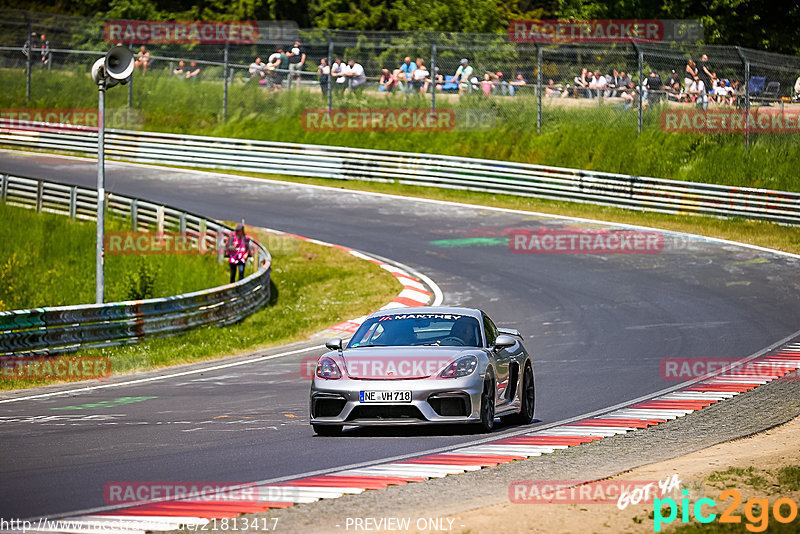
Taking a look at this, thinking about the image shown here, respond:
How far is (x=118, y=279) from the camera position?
76.8ft

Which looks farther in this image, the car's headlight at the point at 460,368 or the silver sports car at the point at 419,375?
the car's headlight at the point at 460,368

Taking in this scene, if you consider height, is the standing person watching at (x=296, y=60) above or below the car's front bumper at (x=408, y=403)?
above

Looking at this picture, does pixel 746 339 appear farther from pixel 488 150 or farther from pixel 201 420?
pixel 488 150

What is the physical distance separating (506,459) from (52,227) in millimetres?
20796

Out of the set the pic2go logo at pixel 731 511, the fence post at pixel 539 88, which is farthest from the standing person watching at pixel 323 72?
the pic2go logo at pixel 731 511

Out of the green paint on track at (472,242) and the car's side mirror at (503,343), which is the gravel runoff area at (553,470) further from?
the green paint on track at (472,242)

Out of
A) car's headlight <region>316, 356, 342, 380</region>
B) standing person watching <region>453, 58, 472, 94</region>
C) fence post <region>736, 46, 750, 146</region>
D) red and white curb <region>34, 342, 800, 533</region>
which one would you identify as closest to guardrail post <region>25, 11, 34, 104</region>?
standing person watching <region>453, 58, 472, 94</region>

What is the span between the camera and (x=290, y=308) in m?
23.0

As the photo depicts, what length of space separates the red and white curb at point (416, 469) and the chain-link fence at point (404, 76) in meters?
18.8

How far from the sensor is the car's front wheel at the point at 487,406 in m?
10.8

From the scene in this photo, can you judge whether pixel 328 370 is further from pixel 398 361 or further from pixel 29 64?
pixel 29 64

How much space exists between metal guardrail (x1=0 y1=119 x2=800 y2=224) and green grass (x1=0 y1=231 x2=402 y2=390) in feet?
26.7

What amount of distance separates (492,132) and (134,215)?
13364 mm

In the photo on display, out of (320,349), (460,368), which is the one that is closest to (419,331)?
(460,368)
